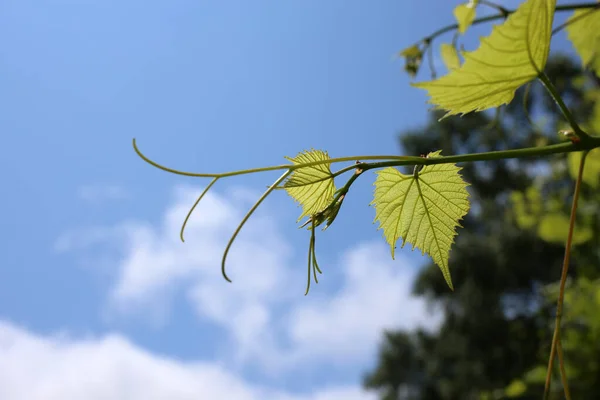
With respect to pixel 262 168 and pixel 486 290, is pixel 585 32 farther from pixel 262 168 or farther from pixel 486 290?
pixel 486 290

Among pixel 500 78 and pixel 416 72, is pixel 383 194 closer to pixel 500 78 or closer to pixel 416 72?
pixel 500 78

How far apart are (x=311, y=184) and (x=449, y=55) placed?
1.45 feet

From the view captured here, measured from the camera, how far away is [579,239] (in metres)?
2.18

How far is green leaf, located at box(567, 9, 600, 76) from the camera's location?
2.05 feet

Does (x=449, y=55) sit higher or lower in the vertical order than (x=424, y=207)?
higher

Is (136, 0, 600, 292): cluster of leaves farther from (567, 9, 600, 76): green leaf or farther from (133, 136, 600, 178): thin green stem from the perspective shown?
(567, 9, 600, 76): green leaf

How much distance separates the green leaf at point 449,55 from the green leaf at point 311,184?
42cm

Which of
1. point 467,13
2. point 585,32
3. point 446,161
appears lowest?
point 446,161

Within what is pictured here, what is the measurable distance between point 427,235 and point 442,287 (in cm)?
932

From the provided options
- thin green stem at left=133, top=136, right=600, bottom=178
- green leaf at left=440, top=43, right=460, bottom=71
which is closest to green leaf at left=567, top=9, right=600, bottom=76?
green leaf at left=440, top=43, right=460, bottom=71

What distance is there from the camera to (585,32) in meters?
0.64

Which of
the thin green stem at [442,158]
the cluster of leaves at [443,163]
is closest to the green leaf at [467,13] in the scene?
the cluster of leaves at [443,163]

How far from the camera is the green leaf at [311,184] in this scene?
0.31m

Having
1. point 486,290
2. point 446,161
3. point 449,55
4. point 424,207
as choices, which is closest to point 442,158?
point 446,161
